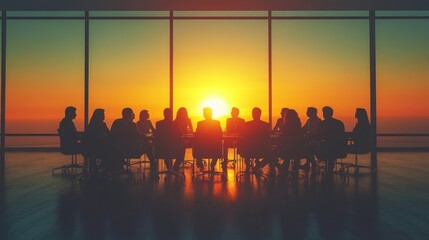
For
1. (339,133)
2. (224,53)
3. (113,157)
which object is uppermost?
(224,53)

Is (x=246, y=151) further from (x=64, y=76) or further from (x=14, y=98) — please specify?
(x=14, y=98)

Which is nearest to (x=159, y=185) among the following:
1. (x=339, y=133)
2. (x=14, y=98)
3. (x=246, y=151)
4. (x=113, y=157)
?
(x=113, y=157)

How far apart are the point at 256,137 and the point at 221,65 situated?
411 cm

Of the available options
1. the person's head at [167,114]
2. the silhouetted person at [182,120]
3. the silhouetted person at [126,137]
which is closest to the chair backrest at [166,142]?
the person's head at [167,114]

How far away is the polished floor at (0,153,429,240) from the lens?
128 inches

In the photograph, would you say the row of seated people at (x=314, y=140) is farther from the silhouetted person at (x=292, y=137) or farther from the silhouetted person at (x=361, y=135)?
the silhouetted person at (x=361, y=135)

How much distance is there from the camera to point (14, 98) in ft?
31.9

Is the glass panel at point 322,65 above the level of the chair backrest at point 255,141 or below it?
above

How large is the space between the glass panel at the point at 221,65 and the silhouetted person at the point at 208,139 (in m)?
3.16

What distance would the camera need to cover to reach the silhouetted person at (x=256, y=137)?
595 centimetres

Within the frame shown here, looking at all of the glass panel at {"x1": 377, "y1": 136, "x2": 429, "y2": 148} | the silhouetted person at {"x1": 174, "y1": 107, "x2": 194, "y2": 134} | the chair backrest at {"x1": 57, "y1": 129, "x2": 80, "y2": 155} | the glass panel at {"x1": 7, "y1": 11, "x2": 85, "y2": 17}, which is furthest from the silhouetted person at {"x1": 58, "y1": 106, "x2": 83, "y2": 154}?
the glass panel at {"x1": 377, "y1": 136, "x2": 429, "y2": 148}

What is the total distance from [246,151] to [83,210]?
2759 millimetres

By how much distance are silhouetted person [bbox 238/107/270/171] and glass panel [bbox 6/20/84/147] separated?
5.00 m

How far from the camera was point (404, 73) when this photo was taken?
10.3m
